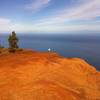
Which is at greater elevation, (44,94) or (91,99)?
(44,94)

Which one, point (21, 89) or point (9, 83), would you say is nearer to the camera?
point (21, 89)

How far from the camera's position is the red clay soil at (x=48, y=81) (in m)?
19.6

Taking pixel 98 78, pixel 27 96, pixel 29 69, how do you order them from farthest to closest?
pixel 98 78 → pixel 29 69 → pixel 27 96

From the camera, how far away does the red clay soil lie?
772 inches

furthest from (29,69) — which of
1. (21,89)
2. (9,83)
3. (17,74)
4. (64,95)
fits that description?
(64,95)

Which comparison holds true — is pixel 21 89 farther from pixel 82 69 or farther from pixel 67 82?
pixel 82 69

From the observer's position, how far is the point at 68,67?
32.6m

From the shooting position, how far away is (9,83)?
2272 cm

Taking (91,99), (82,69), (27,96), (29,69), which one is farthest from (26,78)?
(82,69)

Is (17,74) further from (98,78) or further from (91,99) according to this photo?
(98,78)

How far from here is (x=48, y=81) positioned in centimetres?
2366

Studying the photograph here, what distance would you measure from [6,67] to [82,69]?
565 inches

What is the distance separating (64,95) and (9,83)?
7.47m

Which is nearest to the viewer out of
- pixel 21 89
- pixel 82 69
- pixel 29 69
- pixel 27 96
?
pixel 27 96
